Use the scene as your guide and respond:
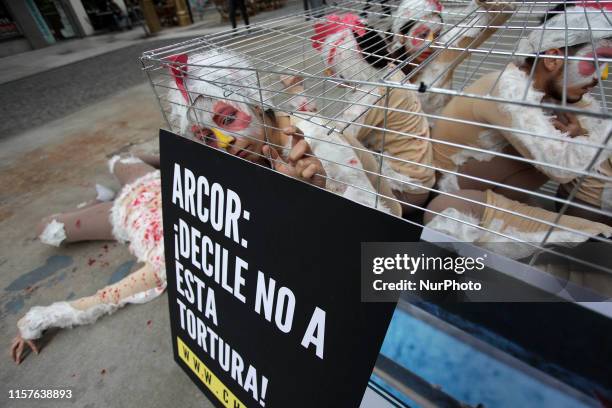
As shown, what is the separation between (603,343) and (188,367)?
884mm

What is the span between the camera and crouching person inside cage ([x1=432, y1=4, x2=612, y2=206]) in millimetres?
706

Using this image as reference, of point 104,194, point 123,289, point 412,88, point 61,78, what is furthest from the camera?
point 61,78

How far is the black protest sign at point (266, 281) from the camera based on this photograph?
1.47 ft

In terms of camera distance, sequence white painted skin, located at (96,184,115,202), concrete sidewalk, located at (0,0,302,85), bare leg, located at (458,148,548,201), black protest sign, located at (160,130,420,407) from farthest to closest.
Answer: concrete sidewalk, located at (0,0,302,85) < white painted skin, located at (96,184,115,202) < bare leg, located at (458,148,548,201) < black protest sign, located at (160,130,420,407)

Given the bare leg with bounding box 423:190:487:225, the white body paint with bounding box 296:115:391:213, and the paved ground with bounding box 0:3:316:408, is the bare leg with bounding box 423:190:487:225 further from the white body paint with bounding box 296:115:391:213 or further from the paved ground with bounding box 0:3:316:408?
the paved ground with bounding box 0:3:316:408

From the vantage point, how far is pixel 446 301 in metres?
0.36

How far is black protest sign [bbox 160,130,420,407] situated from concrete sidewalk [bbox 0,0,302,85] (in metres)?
5.55

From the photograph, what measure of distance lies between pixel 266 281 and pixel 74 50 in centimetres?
786

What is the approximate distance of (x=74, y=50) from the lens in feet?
19.9

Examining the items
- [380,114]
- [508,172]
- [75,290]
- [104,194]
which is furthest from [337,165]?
[104,194]

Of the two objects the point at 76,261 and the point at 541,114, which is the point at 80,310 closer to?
the point at 76,261

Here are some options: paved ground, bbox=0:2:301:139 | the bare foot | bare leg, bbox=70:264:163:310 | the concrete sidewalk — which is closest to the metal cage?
bare leg, bbox=70:264:163:310

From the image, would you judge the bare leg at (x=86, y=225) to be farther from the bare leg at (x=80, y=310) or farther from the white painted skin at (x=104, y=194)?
the bare leg at (x=80, y=310)

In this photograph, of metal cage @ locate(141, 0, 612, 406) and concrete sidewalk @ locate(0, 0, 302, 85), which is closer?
metal cage @ locate(141, 0, 612, 406)
